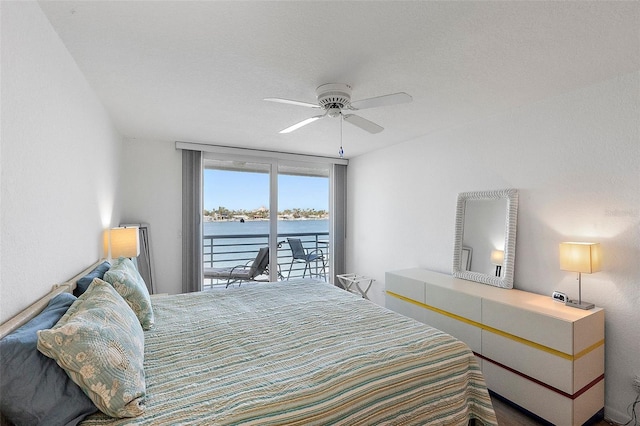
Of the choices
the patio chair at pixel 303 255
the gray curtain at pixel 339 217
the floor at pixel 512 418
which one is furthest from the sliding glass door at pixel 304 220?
the floor at pixel 512 418

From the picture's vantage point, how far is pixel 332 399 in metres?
1.34

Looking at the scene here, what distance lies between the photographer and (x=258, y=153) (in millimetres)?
4531

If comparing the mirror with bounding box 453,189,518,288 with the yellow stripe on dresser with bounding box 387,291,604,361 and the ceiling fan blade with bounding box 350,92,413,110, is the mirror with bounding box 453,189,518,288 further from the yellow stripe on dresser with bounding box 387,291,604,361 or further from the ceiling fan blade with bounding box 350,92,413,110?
the ceiling fan blade with bounding box 350,92,413,110

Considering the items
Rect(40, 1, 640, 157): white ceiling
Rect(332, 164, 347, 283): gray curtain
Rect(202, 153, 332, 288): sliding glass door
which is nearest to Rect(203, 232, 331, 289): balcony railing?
Rect(202, 153, 332, 288): sliding glass door

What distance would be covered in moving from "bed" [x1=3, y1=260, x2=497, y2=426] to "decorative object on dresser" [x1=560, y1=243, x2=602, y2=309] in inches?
45.0

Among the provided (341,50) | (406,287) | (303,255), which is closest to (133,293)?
(341,50)

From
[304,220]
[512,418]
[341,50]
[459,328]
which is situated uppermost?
[341,50]

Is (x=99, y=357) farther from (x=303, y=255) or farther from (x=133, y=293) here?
(x=303, y=255)

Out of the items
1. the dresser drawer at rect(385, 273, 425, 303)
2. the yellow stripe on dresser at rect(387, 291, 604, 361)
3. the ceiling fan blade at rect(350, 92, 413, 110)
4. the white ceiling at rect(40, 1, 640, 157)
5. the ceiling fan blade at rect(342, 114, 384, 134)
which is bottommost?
the yellow stripe on dresser at rect(387, 291, 604, 361)

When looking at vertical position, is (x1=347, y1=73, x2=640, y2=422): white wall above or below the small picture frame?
above

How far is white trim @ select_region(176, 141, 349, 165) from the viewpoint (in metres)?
4.13

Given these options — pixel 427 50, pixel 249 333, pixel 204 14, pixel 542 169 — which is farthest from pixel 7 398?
pixel 542 169

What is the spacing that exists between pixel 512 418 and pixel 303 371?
1.87 meters

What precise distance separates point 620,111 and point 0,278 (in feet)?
12.2
